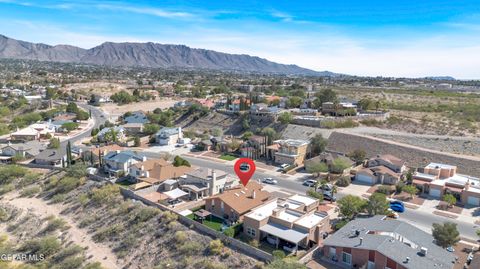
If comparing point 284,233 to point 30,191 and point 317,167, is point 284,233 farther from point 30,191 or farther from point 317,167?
point 30,191

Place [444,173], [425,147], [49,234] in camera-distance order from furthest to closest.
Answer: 1. [425,147]
2. [444,173]
3. [49,234]

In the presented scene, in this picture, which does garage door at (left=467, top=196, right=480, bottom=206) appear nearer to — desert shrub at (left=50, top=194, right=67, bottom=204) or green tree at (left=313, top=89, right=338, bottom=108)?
green tree at (left=313, top=89, right=338, bottom=108)

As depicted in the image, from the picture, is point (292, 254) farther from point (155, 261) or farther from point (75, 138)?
point (75, 138)

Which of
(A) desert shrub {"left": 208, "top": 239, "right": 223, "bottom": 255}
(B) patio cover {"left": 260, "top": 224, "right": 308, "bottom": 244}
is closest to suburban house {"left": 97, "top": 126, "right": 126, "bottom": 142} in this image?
(A) desert shrub {"left": 208, "top": 239, "right": 223, "bottom": 255}

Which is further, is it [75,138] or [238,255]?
[75,138]

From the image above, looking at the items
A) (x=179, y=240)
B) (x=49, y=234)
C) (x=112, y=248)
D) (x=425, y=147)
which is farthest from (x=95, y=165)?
(x=425, y=147)

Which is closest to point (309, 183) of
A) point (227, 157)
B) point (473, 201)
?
point (227, 157)
